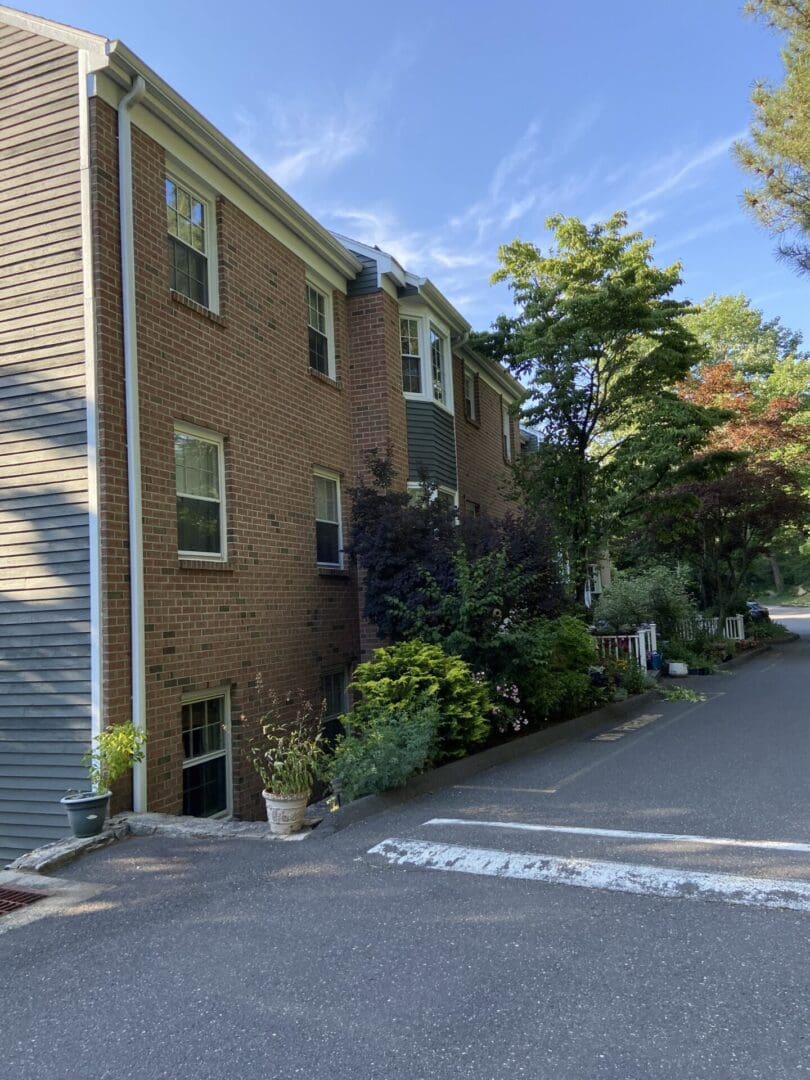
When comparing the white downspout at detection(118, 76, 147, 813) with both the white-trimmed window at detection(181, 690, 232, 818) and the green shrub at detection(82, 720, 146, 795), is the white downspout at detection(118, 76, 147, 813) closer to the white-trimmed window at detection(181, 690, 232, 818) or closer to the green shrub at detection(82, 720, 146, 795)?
the green shrub at detection(82, 720, 146, 795)

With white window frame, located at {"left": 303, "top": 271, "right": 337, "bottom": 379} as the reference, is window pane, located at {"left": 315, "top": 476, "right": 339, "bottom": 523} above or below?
below

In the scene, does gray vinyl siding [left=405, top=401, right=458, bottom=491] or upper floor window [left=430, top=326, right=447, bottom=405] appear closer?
gray vinyl siding [left=405, top=401, right=458, bottom=491]

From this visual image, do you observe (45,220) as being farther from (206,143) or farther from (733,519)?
(733,519)

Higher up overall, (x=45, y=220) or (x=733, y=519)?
(x=45, y=220)

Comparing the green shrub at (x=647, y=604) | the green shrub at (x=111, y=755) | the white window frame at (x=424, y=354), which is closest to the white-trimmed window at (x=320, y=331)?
the white window frame at (x=424, y=354)

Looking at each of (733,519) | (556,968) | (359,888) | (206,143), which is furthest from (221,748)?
(733,519)

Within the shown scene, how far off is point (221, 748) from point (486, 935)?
4.91 metres

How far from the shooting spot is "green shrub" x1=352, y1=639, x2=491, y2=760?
7586mm

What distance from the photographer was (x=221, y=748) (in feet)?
26.7

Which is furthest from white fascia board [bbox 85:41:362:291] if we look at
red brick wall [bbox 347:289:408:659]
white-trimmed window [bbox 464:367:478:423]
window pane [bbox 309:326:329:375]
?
white-trimmed window [bbox 464:367:478:423]

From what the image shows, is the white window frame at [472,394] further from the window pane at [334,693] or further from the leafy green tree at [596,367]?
the window pane at [334,693]

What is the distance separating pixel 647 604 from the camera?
57.9 ft

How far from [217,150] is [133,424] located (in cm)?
371

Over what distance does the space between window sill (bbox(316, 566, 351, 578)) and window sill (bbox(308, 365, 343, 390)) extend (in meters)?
2.66
